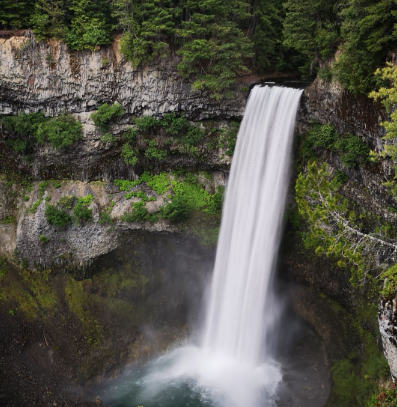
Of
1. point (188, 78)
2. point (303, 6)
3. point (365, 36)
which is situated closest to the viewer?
point (365, 36)

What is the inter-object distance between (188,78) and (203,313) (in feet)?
46.0

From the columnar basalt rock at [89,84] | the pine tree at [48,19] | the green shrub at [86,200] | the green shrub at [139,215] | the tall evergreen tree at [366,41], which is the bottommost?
the green shrub at [139,215]

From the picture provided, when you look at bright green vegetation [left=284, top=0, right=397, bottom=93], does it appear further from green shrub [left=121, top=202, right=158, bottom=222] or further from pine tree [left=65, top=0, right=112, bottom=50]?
green shrub [left=121, top=202, right=158, bottom=222]

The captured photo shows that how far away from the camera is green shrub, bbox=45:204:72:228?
2162cm

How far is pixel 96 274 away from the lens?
22078 millimetres

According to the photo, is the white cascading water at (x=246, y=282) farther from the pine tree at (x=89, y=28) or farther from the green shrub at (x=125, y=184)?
the pine tree at (x=89, y=28)

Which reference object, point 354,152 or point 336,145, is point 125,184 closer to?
point 336,145

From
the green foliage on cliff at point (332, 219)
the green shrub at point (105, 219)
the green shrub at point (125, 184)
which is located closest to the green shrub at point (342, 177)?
the green foliage on cliff at point (332, 219)

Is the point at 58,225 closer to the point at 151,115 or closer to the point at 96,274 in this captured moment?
the point at 96,274

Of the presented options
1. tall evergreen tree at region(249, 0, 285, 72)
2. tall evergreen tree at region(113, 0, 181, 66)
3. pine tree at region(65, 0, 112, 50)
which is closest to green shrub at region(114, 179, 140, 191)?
tall evergreen tree at region(113, 0, 181, 66)

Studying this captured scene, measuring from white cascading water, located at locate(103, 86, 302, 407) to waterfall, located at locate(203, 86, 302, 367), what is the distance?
50 mm

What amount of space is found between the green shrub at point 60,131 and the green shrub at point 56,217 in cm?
370

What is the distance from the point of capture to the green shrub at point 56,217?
21625 mm

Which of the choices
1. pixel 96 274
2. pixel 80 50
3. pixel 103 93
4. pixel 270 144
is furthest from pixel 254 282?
pixel 80 50
